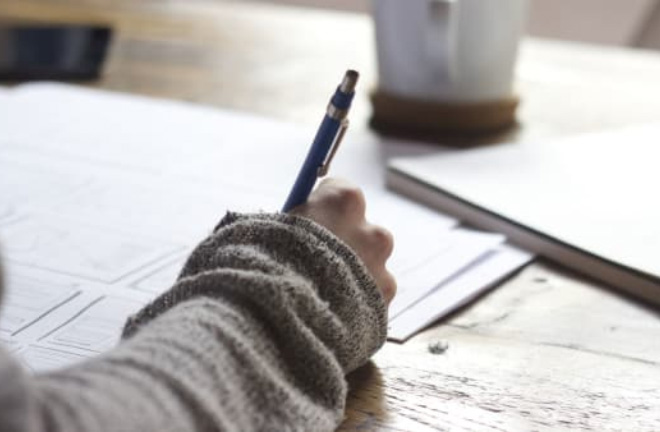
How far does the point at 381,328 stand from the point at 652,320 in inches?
6.2

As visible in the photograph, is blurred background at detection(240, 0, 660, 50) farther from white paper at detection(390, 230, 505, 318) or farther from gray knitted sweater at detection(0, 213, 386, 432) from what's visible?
gray knitted sweater at detection(0, 213, 386, 432)

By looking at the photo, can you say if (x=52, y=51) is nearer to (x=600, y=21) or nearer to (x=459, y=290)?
(x=459, y=290)

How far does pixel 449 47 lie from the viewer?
0.84m

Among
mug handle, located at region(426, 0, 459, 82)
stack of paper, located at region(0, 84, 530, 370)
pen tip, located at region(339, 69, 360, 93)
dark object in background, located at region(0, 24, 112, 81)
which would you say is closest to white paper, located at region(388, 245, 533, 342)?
stack of paper, located at region(0, 84, 530, 370)

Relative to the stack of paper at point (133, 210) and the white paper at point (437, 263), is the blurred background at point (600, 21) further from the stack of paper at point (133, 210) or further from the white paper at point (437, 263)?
the white paper at point (437, 263)

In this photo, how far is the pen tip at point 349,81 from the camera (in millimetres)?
486

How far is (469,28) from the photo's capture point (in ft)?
2.75

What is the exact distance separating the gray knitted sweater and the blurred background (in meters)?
1.43

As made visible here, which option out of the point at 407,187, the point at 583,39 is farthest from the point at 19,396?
the point at 583,39

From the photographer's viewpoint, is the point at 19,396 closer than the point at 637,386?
Yes

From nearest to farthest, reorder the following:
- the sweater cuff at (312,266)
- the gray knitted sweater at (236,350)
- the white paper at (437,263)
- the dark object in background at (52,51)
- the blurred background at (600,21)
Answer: the gray knitted sweater at (236,350)
the sweater cuff at (312,266)
the white paper at (437,263)
the dark object in background at (52,51)
the blurred background at (600,21)

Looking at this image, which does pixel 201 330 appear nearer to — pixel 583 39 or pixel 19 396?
pixel 19 396

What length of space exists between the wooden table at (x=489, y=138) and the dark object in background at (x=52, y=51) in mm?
30

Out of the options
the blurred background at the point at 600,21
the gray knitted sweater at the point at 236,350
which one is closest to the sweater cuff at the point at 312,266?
the gray knitted sweater at the point at 236,350
